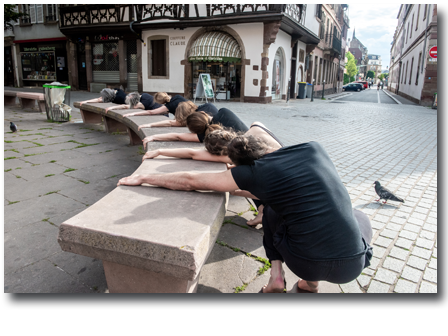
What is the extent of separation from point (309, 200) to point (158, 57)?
19.8 m

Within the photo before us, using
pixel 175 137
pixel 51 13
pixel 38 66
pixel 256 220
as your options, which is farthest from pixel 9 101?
pixel 38 66

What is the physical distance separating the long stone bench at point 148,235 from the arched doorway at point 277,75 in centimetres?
1768

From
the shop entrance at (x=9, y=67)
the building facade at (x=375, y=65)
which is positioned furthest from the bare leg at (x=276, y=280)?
the building facade at (x=375, y=65)

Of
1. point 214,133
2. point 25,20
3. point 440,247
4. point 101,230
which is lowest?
point 440,247

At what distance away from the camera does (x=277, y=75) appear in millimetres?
19891

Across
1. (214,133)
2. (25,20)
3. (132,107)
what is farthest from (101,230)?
(25,20)

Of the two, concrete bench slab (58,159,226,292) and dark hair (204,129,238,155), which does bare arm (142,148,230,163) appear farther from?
concrete bench slab (58,159,226,292)

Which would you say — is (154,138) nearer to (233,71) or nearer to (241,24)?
(241,24)

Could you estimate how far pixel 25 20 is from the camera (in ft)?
79.2

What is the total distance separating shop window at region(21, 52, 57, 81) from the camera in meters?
24.0

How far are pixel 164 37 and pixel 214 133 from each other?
59.8 ft

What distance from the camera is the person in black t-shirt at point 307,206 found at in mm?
1766

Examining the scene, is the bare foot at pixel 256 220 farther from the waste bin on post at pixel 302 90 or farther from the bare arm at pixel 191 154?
the waste bin on post at pixel 302 90

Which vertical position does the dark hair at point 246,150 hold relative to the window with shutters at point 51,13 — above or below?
below
